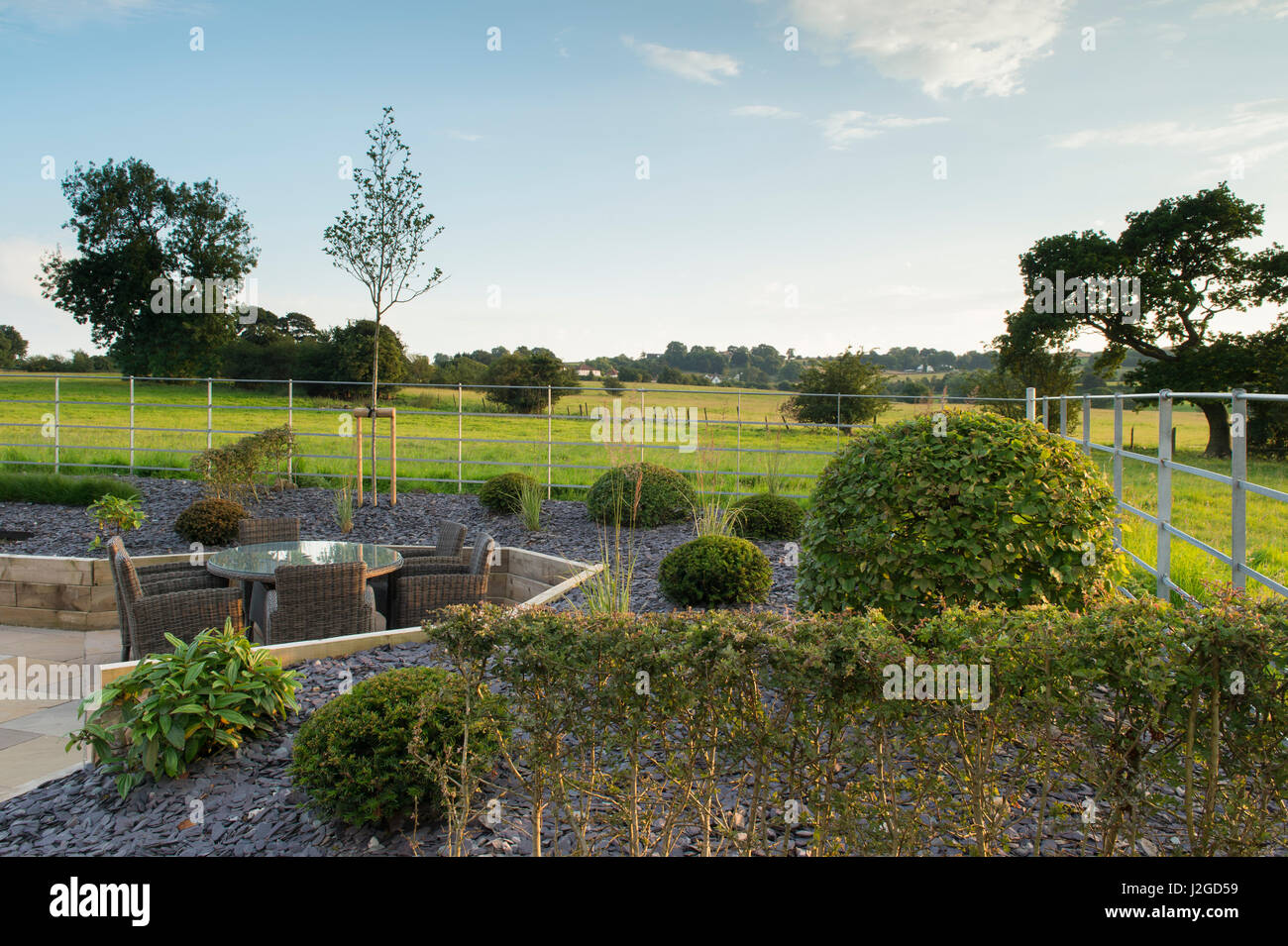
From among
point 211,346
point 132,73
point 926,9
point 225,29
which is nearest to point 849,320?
point 926,9

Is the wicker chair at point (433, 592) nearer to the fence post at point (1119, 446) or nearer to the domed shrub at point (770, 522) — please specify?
the domed shrub at point (770, 522)

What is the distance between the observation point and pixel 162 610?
15.4 feet

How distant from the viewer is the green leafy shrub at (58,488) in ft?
33.8

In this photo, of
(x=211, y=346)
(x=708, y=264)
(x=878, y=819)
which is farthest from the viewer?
(x=211, y=346)

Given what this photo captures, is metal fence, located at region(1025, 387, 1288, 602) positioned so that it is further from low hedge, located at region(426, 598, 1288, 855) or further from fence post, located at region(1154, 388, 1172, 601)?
low hedge, located at region(426, 598, 1288, 855)

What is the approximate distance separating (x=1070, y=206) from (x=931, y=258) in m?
1.89

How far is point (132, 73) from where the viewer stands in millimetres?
9391

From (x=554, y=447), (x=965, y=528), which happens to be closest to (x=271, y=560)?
(x=965, y=528)

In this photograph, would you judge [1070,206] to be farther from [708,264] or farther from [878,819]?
[878,819]

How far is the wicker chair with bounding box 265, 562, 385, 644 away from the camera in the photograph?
449cm

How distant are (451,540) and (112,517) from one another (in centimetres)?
480

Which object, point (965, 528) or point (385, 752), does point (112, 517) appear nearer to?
point (385, 752)
